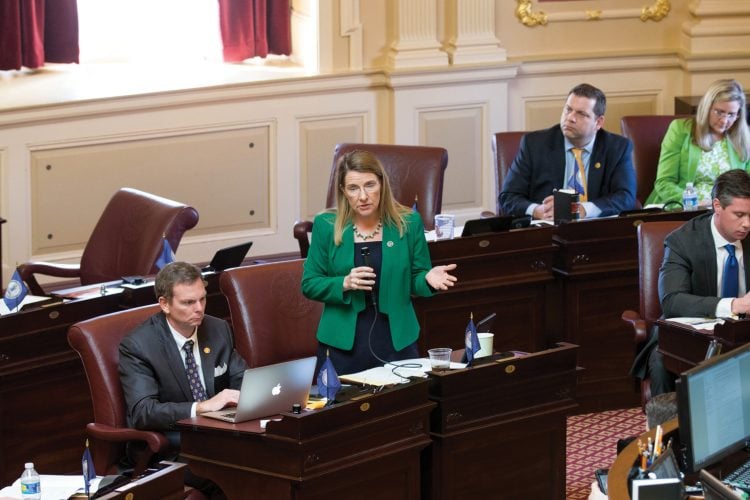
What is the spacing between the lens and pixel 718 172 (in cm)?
762

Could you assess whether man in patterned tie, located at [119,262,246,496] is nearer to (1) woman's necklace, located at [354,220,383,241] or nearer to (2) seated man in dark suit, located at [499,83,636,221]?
(1) woman's necklace, located at [354,220,383,241]

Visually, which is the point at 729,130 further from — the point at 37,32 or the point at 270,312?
the point at 37,32

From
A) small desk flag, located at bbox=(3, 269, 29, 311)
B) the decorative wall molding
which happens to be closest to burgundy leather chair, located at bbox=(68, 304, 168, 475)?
small desk flag, located at bbox=(3, 269, 29, 311)

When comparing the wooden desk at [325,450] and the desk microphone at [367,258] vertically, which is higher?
the desk microphone at [367,258]

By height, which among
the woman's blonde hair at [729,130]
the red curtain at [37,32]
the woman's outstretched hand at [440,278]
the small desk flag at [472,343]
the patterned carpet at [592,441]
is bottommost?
the patterned carpet at [592,441]

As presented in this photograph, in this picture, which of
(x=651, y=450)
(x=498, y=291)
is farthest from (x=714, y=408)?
(x=498, y=291)

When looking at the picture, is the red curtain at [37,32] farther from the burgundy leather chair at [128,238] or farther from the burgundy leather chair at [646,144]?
the burgundy leather chair at [646,144]

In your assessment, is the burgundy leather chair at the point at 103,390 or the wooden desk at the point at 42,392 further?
the wooden desk at the point at 42,392

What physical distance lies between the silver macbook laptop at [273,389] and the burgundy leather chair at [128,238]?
2.19 metres

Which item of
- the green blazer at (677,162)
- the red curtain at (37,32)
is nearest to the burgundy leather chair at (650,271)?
the green blazer at (677,162)

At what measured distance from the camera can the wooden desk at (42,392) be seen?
568cm

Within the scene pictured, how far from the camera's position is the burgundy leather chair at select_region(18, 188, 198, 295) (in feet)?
22.4

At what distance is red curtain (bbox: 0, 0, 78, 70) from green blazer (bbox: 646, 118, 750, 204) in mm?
3828

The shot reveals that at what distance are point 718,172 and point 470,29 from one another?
2.66m
